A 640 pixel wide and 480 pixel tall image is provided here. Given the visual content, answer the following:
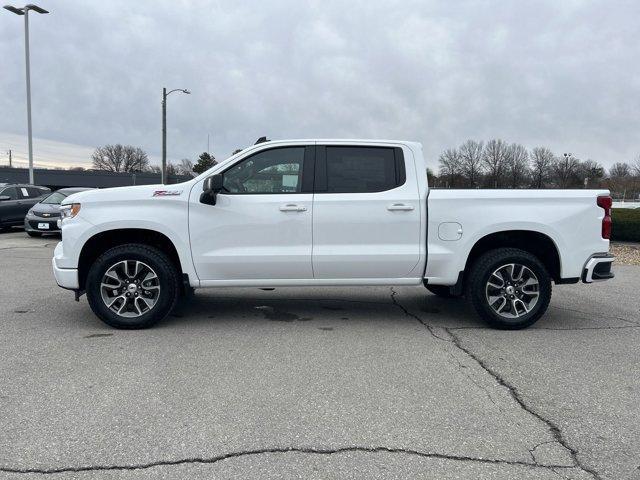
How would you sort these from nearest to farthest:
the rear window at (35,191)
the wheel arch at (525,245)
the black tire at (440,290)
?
the wheel arch at (525,245), the black tire at (440,290), the rear window at (35,191)

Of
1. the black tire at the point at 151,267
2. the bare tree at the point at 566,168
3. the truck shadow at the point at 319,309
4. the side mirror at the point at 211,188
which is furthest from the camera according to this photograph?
the bare tree at the point at 566,168

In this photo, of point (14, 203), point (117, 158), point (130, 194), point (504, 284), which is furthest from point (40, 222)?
point (117, 158)

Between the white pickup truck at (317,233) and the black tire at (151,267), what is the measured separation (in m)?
0.01

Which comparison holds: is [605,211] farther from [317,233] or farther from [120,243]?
[120,243]

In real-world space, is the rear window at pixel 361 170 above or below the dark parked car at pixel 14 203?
above

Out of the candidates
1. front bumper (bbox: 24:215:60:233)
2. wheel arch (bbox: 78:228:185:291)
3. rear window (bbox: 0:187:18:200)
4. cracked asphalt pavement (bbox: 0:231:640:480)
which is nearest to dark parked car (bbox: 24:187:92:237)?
front bumper (bbox: 24:215:60:233)

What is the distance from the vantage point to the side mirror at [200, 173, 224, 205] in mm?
5180

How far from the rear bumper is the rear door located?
1864mm

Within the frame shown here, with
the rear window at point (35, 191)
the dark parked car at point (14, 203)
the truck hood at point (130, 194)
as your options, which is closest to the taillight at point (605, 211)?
the truck hood at point (130, 194)

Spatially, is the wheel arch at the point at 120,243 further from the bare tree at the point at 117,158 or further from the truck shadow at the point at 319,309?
the bare tree at the point at 117,158

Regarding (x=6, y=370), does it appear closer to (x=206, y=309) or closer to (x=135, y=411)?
(x=135, y=411)

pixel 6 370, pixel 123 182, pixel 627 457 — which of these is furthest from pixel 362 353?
pixel 123 182

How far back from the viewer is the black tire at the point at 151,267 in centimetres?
534

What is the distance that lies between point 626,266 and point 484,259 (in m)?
7.04
